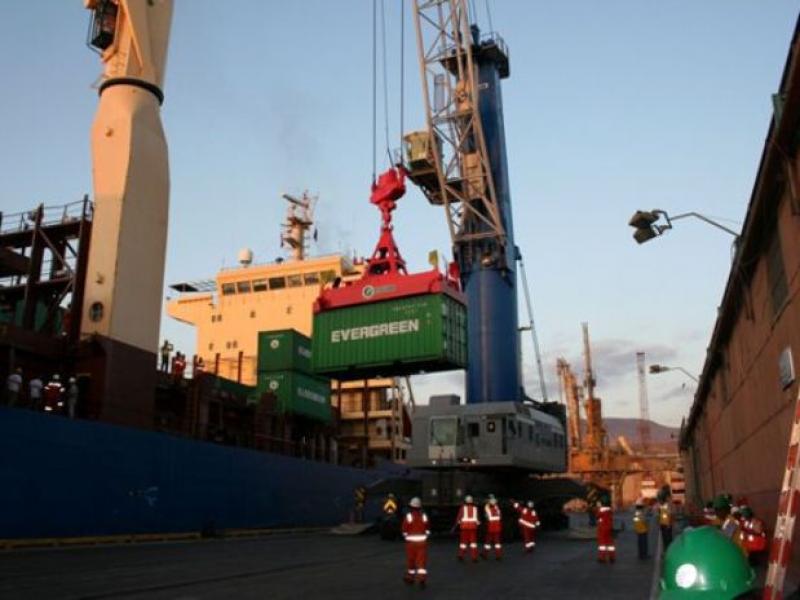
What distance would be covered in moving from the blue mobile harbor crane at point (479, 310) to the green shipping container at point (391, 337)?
6.39 ft

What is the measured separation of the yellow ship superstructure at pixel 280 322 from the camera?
4175 cm

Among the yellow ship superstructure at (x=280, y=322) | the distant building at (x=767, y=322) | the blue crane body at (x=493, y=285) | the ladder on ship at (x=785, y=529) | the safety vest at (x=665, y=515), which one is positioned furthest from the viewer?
the yellow ship superstructure at (x=280, y=322)

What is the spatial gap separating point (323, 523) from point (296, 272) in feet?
47.6

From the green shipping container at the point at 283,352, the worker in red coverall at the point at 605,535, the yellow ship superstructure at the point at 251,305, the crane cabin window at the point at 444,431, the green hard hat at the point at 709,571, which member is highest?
the yellow ship superstructure at the point at 251,305

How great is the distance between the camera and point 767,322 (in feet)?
41.3

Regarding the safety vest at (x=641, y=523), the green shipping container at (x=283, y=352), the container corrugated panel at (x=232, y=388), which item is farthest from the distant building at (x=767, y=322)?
the green shipping container at (x=283, y=352)

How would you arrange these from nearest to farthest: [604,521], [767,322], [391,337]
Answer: [767,322] < [604,521] < [391,337]

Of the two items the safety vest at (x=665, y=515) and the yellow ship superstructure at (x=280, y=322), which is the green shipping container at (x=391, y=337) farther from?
the yellow ship superstructure at (x=280, y=322)

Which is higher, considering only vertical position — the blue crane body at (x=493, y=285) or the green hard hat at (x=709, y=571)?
the blue crane body at (x=493, y=285)

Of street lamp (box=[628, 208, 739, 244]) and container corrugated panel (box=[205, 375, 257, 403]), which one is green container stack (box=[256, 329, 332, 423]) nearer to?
container corrugated panel (box=[205, 375, 257, 403])

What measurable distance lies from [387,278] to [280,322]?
18747 millimetres

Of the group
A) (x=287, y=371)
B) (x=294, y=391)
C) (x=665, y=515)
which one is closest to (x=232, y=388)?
(x=287, y=371)

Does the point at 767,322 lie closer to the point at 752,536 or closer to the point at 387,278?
the point at 752,536

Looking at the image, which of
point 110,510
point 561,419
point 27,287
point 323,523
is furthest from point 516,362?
point 27,287
